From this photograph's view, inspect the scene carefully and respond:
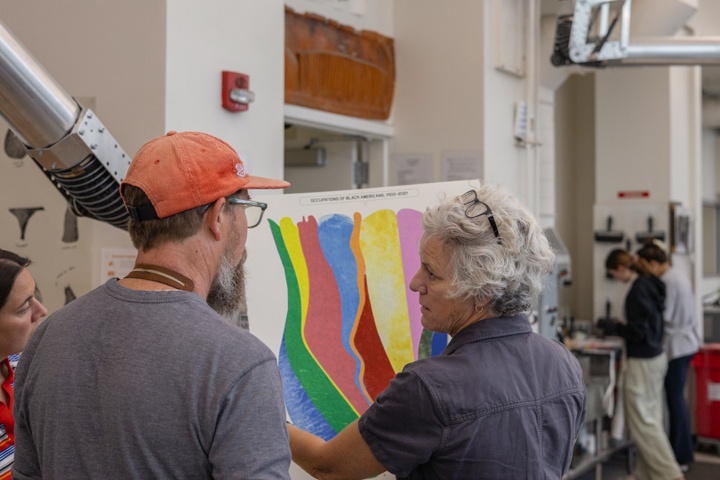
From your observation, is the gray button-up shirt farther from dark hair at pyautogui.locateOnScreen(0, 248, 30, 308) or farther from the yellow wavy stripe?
dark hair at pyautogui.locateOnScreen(0, 248, 30, 308)

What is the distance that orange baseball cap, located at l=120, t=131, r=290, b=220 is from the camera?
141cm

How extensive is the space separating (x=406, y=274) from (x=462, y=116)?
9.37 ft

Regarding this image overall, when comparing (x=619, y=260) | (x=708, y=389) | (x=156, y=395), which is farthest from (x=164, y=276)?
(x=708, y=389)

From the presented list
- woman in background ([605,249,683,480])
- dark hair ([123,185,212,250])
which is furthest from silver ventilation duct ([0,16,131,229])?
woman in background ([605,249,683,480])

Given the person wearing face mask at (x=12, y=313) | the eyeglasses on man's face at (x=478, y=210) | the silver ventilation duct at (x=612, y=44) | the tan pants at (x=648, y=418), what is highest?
the silver ventilation duct at (x=612, y=44)

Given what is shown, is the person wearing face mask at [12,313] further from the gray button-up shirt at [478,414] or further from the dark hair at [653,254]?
the dark hair at [653,254]

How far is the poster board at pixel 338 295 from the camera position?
7.46 feet

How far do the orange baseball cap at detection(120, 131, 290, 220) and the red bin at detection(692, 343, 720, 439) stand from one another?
6.40 meters

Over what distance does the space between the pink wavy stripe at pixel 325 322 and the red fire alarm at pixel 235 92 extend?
1065 millimetres

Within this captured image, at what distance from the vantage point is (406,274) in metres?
2.28

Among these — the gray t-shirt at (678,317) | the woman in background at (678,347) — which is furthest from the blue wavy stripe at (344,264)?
the gray t-shirt at (678,317)

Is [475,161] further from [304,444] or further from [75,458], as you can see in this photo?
[75,458]

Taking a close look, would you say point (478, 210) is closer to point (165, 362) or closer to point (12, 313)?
point (165, 362)

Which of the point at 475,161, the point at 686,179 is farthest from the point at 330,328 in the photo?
the point at 686,179
